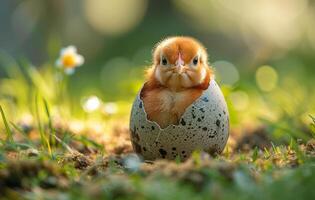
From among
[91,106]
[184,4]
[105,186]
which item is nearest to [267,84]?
[91,106]

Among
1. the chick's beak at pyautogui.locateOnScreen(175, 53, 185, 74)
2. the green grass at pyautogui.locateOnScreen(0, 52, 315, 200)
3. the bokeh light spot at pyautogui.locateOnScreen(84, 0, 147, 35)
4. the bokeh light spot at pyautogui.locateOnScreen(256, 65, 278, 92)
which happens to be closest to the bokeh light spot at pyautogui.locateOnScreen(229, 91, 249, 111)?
the bokeh light spot at pyautogui.locateOnScreen(256, 65, 278, 92)

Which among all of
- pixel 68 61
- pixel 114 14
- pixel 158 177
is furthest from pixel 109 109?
pixel 114 14

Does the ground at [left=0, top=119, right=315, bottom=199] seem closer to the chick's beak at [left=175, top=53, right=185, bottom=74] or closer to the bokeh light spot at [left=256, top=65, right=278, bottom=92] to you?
the chick's beak at [left=175, top=53, right=185, bottom=74]

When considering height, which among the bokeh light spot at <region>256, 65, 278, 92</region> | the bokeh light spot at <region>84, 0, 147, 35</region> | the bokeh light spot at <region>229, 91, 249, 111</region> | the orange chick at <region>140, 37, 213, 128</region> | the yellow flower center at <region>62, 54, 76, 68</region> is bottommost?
the orange chick at <region>140, 37, 213, 128</region>

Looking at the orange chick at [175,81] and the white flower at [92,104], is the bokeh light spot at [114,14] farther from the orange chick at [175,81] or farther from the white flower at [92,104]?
the orange chick at [175,81]

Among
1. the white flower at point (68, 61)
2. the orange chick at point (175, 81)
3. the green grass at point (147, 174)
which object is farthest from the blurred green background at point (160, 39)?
the orange chick at point (175, 81)
